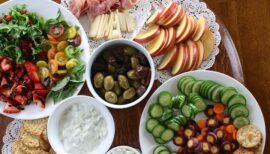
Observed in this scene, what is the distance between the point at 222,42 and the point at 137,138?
39 cm

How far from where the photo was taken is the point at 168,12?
133cm

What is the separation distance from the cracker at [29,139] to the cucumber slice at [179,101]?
442mm

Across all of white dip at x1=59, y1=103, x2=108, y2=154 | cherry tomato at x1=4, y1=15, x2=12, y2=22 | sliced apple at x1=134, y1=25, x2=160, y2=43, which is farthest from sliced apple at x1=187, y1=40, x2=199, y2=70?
cherry tomato at x1=4, y1=15, x2=12, y2=22

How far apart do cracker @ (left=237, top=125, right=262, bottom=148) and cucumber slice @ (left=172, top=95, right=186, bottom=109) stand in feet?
0.60

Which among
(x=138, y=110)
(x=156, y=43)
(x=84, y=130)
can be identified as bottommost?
(x=84, y=130)

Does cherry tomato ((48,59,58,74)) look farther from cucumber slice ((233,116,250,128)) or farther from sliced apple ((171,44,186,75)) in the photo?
cucumber slice ((233,116,250,128))

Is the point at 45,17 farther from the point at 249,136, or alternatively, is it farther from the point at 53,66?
the point at 249,136

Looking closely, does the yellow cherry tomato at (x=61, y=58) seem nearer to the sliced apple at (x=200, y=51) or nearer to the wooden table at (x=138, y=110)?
the wooden table at (x=138, y=110)

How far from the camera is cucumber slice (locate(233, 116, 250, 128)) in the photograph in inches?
50.4

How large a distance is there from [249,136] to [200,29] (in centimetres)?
34

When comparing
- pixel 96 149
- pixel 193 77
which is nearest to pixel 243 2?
pixel 193 77

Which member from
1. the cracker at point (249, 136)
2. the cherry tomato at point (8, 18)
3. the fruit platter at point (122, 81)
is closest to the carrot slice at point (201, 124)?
the fruit platter at point (122, 81)

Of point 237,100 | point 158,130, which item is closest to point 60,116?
point 158,130

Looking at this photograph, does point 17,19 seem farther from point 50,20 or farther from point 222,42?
point 222,42
